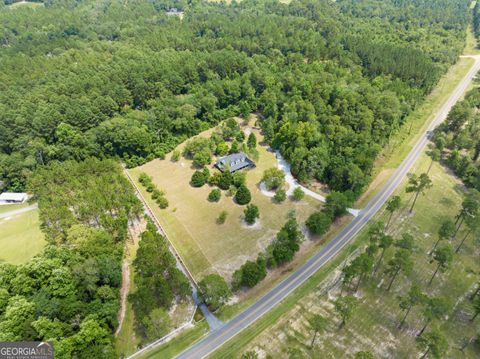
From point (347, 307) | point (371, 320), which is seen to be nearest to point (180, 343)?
point (347, 307)

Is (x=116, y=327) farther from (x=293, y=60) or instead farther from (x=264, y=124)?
(x=293, y=60)

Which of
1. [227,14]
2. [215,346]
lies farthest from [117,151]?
[227,14]

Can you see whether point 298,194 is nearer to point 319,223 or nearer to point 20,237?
point 319,223

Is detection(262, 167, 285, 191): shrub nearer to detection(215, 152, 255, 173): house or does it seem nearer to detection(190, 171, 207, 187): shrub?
detection(215, 152, 255, 173): house

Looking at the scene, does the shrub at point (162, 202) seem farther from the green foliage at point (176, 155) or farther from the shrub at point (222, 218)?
the green foliage at point (176, 155)

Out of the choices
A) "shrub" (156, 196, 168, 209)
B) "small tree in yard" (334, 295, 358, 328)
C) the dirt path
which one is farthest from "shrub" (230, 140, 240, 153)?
"small tree in yard" (334, 295, 358, 328)
